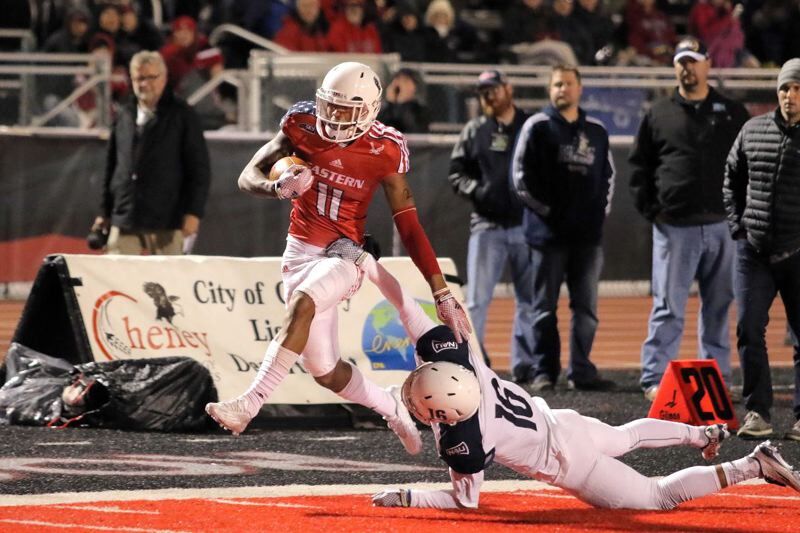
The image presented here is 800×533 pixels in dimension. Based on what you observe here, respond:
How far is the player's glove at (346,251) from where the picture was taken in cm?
802

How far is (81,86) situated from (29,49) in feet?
4.00

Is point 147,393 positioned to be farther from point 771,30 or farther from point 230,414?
point 771,30

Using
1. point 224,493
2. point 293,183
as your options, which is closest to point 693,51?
point 293,183

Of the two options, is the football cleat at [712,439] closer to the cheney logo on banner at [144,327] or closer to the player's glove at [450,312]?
the player's glove at [450,312]

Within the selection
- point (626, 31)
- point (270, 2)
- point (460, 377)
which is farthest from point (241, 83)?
point (460, 377)

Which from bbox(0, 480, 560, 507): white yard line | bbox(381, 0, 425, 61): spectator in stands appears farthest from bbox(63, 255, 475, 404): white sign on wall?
bbox(381, 0, 425, 61): spectator in stands

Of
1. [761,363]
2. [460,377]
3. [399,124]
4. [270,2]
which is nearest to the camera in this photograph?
[460,377]

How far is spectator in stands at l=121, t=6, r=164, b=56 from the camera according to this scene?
17703 millimetres

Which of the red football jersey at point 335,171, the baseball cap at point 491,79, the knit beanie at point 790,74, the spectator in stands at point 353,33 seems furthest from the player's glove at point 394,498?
the spectator in stands at point 353,33

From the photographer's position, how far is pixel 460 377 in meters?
6.56

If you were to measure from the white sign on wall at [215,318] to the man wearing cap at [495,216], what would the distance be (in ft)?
5.96

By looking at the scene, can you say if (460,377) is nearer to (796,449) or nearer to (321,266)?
(321,266)

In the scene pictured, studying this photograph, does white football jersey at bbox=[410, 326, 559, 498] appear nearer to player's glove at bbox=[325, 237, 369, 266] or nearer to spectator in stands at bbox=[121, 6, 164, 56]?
player's glove at bbox=[325, 237, 369, 266]

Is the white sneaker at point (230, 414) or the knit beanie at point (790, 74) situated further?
the knit beanie at point (790, 74)
